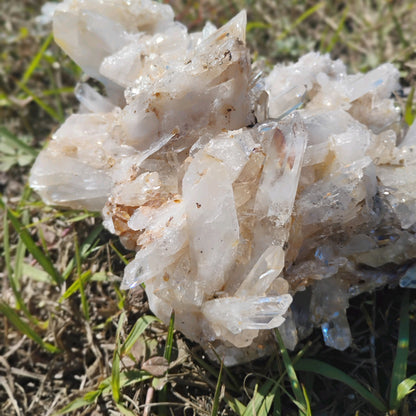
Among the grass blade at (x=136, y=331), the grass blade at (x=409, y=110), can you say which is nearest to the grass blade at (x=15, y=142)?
the grass blade at (x=136, y=331)

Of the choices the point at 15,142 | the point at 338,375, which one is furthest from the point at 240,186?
the point at 15,142

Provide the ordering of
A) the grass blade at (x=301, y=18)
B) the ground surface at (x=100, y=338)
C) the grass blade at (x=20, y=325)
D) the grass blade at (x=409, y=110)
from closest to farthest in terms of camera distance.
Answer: the ground surface at (x=100, y=338), the grass blade at (x=20, y=325), the grass blade at (x=409, y=110), the grass blade at (x=301, y=18)

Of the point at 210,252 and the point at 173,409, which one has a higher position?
the point at 210,252

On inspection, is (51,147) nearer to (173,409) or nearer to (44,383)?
(44,383)

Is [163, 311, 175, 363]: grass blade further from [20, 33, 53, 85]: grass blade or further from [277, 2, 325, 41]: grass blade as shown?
[277, 2, 325, 41]: grass blade

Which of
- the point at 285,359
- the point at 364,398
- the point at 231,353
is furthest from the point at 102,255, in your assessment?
the point at 364,398

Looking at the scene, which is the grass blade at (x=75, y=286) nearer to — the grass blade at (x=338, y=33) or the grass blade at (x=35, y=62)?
the grass blade at (x=35, y=62)

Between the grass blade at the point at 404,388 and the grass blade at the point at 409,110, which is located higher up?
the grass blade at the point at 409,110

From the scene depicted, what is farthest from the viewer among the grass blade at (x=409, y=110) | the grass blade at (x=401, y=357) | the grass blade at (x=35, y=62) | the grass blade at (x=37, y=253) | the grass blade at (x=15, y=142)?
the grass blade at (x=35, y=62)
